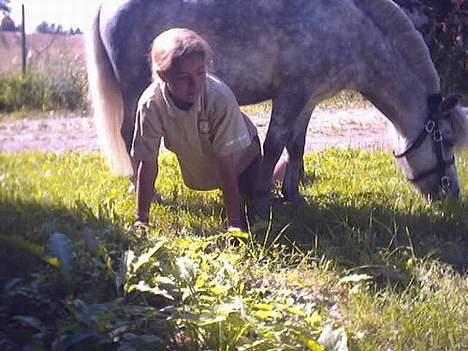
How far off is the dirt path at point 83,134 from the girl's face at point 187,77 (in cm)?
44

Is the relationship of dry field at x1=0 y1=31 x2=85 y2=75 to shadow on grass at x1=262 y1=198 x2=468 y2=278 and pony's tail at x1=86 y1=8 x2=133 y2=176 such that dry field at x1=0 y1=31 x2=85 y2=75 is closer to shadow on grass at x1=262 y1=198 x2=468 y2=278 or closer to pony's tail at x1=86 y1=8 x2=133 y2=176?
shadow on grass at x1=262 y1=198 x2=468 y2=278

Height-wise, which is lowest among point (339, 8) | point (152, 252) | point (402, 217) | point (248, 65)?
point (402, 217)

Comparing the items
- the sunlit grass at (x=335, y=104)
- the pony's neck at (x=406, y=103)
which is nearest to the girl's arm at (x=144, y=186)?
the pony's neck at (x=406, y=103)

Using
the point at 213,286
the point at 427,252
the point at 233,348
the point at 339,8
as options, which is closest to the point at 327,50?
the point at 339,8

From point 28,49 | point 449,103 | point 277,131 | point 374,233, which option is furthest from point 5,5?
point 449,103

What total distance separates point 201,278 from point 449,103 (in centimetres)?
255

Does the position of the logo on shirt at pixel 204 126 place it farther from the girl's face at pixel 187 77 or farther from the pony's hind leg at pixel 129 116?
the pony's hind leg at pixel 129 116

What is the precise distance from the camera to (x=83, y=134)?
351cm

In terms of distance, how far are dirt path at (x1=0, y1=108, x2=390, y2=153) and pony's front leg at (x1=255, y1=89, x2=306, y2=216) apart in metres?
0.98

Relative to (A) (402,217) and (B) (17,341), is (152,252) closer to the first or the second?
(B) (17,341)

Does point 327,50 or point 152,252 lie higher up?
point 327,50

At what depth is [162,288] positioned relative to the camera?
287cm

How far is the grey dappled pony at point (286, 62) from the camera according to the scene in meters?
4.46

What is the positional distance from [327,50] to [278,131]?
1.88ft
